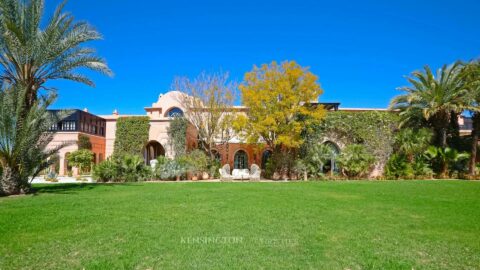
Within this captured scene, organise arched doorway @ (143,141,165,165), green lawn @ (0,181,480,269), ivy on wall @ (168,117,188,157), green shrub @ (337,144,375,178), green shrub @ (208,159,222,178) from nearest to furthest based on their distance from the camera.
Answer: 1. green lawn @ (0,181,480,269)
2. green shrub @ (337,144,375,178)
3. green shrub @ (208,159,222,178)
4. ivy on wall @ (168,117,188,157)
5. arched doorway @ (143,141,165,165)

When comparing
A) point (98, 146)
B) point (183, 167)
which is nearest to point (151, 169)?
point (183, 167)

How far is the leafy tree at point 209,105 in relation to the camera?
971 inches

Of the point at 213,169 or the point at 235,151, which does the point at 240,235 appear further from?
the point at 235,151

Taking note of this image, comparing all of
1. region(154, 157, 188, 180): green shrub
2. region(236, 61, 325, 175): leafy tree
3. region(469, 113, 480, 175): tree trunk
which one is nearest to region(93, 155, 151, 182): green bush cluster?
region(154, 157, 188, 180): green shrub

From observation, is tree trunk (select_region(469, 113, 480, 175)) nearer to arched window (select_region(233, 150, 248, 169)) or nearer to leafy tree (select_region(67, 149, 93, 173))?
arched window (select_region(233, 150, 248, 169))

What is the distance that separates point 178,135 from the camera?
2398cm

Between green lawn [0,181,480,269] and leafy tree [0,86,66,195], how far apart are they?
349 cm

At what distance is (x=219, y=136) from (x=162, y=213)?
1829 centimetres

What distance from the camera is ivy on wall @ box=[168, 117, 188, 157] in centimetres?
2389

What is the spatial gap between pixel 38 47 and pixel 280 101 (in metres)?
13.5

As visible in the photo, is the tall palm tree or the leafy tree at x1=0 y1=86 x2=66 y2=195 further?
the tall palm tree

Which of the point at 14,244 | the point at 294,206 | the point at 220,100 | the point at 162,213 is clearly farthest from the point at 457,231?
the point at 220,100

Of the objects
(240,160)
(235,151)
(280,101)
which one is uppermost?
(280,101)

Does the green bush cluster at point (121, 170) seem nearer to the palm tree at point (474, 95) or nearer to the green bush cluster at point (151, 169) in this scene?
the green bush cluster at point (151, 169)
